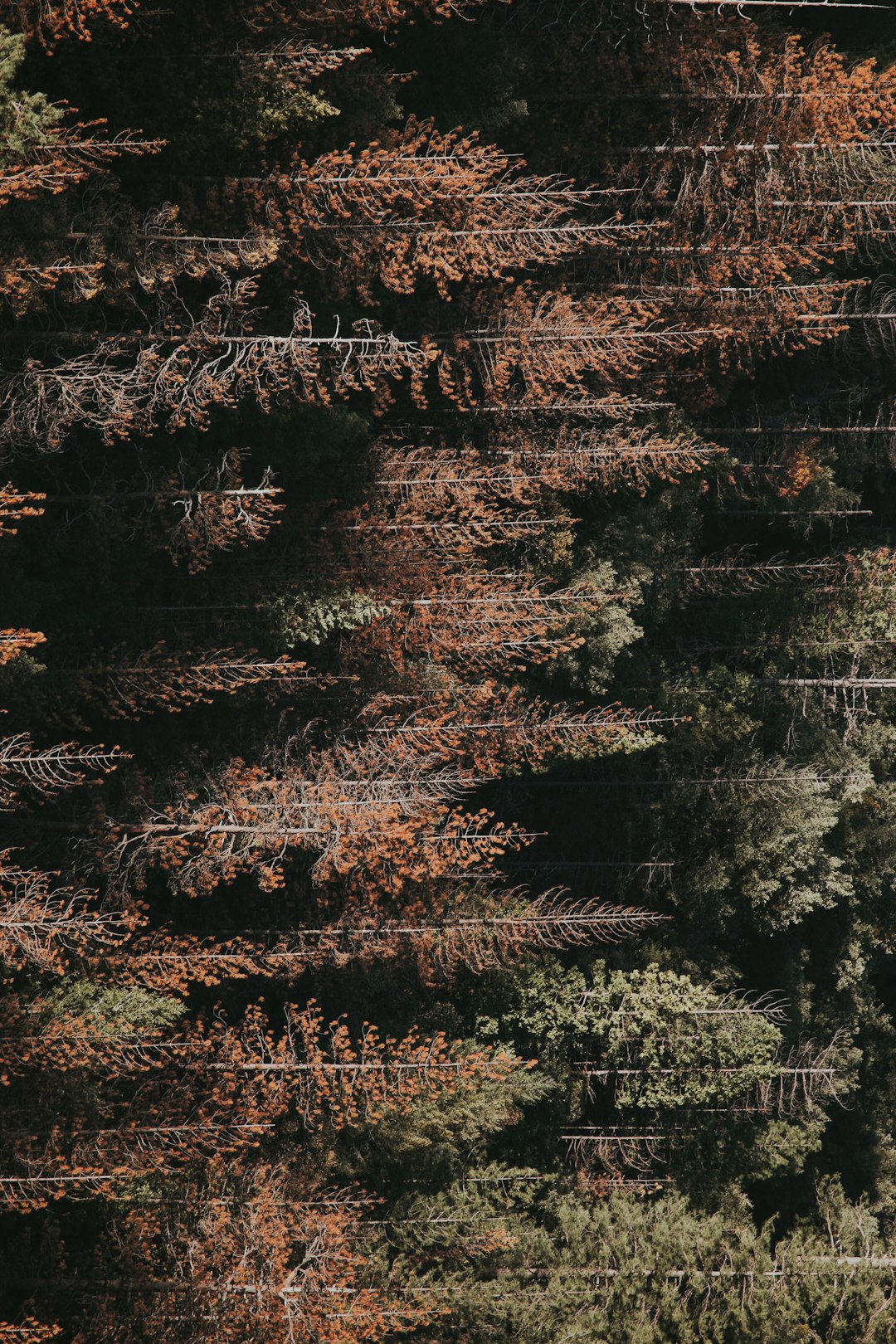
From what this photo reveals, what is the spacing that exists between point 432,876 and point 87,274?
11.6m

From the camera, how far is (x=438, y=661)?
2419cm

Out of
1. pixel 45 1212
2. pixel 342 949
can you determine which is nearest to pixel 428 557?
pixel 342 949

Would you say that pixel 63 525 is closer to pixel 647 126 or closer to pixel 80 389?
pixel 80 389

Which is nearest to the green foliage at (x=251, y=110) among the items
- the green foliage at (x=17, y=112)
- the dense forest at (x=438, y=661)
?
the dense forest at (x=438, y=661)

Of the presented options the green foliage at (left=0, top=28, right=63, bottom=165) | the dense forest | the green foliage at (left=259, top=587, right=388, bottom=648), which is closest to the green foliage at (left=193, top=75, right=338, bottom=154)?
the dense forest

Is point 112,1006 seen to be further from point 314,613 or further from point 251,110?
point 251,110

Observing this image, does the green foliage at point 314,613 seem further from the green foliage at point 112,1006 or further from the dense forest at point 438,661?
the green foliage at point 112,1006

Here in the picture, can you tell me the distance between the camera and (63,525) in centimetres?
2098

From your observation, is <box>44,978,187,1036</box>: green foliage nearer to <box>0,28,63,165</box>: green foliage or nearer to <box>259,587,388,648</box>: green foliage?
<box>259,587,388,648</box>: green foliage

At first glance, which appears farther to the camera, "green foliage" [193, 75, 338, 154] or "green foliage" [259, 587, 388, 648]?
"green foliage" [259, 587, 388, 648]

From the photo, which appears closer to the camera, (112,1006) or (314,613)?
(112,1006)

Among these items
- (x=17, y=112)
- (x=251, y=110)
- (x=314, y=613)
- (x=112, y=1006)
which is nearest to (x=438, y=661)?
(x=314, y=613)

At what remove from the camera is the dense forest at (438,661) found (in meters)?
20.3

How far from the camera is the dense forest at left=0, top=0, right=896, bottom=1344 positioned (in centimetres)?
2034
